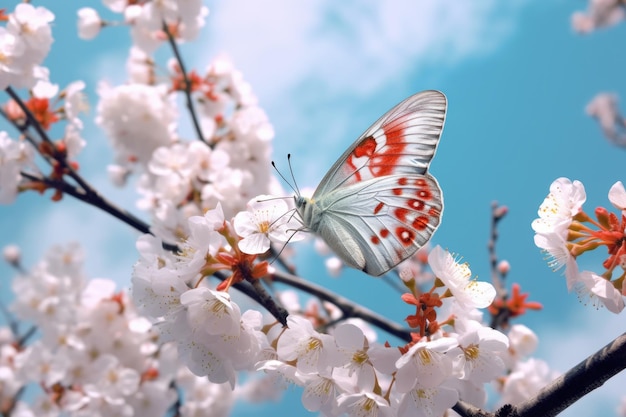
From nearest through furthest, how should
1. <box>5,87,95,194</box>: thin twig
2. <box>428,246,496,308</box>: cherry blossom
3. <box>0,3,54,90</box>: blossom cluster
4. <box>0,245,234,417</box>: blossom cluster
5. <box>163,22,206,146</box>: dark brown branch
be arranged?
<box>428,246,496,308</box>: cherry blossom
<box>0,3,54,90</box>: blossom cluster
<box>5,87,95,194</box>: thin twig
<box>0,245,234,417</box>: blossom cluster
<box>163,22,206,146</box>: dark brown branch

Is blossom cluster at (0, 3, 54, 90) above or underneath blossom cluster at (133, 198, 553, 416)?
above

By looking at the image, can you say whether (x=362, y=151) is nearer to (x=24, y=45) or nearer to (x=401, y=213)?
(x=401, y=213)

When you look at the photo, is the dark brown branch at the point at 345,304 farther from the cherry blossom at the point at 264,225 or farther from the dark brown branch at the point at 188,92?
the dark brown branch at the point at 188,92

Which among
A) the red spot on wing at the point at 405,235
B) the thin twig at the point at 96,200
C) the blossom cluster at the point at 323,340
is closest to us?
the blossom cluster at the point at 323,340

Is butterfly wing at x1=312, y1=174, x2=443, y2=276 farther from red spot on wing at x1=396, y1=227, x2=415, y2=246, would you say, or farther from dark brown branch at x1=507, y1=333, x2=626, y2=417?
dark brown branch at x1=507, y1=333, x2=626, y2=417

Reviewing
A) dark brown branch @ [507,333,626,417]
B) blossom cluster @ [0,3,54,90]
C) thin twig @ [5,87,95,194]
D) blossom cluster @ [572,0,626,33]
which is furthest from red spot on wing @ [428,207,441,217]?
blossom cluster @ [572,0,626,33]

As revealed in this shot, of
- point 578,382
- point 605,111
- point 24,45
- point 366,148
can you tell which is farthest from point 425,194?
point 605,111

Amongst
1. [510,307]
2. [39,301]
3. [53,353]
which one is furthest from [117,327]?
[510,307]

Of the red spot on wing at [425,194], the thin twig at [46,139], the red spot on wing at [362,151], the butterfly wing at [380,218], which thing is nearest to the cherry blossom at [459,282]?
the butterfly wing at [380,218]
